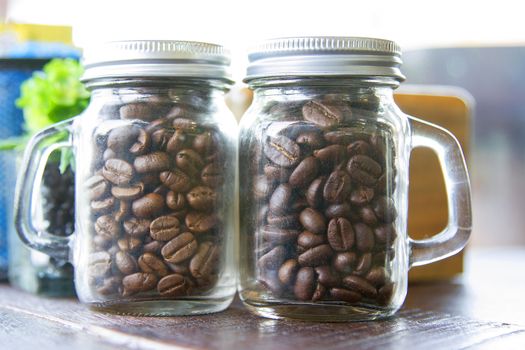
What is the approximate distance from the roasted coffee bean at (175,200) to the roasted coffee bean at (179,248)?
0.09ft

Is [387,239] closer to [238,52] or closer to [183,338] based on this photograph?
[183,338]

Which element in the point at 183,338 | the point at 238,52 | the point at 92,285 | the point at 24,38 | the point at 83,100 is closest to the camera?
the point at 183,338

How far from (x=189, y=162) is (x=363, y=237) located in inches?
7.6

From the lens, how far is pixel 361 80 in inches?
33.5

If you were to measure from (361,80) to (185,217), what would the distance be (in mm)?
229

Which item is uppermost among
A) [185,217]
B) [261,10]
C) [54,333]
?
[261,10]

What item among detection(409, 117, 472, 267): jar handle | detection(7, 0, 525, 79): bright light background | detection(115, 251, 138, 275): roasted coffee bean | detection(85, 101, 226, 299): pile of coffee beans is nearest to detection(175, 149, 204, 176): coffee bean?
detection(85, 101, 226, 299): pile of coffee beans

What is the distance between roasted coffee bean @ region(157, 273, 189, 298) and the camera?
A: 0.85 meters

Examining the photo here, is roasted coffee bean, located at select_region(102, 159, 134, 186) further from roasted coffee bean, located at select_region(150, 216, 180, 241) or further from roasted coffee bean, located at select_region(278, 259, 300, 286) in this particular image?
roasted coffee bean, located at select_region(278, 259, 300, 286)

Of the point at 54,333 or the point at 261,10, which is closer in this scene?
the point at 54,333

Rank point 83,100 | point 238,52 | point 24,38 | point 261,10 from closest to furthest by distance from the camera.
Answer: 1. point 83,100
2. point 24,38
3. point 238,52
4. point 261,10

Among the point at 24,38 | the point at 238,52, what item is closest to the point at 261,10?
the point at 238,52

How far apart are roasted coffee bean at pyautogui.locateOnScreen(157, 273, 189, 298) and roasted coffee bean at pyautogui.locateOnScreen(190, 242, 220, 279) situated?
0.05ft

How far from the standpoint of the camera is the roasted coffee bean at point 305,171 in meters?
0.81
